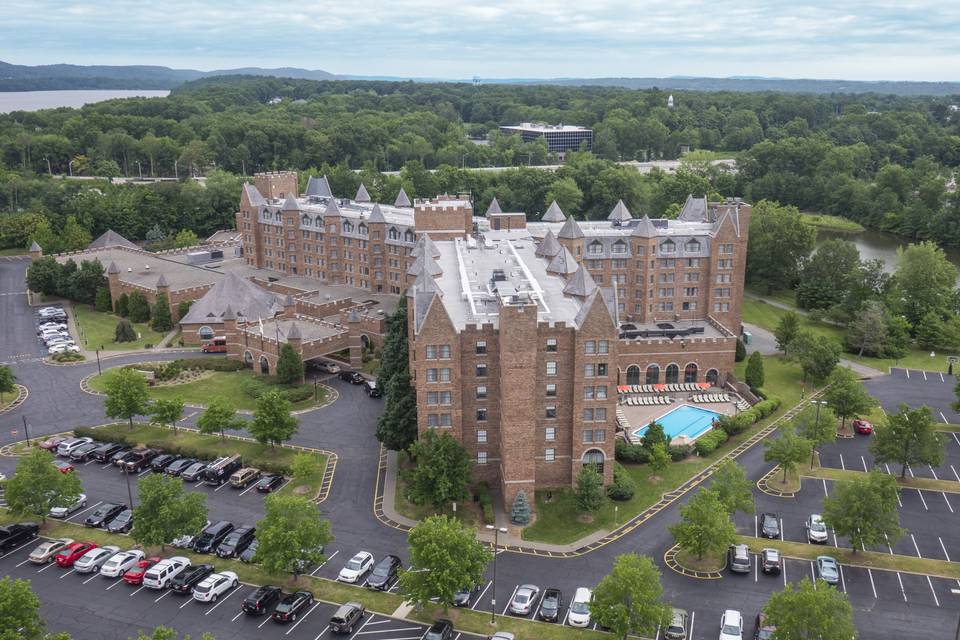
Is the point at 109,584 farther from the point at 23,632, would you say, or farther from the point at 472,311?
the point at 472,311

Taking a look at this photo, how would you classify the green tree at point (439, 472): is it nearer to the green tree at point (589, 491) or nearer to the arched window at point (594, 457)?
the green tree at point (589, 491)

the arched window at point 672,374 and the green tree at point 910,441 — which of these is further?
the arched window at point 672,374

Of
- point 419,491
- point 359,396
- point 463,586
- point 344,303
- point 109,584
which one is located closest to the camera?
point 463,586

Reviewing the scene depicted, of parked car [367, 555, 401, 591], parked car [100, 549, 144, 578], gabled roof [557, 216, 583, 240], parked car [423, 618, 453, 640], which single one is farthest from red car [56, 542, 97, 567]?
gabled roof [557, 216, 583, 240]

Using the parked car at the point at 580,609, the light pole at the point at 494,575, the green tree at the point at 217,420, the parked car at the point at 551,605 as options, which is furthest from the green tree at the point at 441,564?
the green tree at the point at 217,420

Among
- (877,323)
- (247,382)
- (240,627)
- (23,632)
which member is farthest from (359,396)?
(877,323)

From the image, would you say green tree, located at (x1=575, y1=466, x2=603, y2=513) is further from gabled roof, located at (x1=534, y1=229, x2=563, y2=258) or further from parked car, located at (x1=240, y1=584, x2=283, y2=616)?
gabled roof, located at (x1=534, y1=229, x2=563, y2=258)

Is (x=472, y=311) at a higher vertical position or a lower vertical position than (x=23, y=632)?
higher
